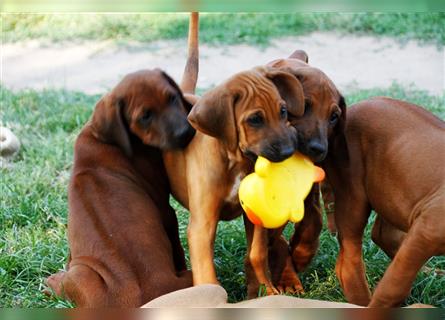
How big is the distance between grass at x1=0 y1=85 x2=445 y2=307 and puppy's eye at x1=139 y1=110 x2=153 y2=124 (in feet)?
3.23

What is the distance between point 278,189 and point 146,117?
104 cm

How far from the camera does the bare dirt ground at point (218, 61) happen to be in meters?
9.20

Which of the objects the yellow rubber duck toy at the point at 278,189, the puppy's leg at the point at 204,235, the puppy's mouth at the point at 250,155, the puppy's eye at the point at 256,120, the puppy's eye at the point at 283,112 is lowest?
the puppy's leg at the point at 204,235

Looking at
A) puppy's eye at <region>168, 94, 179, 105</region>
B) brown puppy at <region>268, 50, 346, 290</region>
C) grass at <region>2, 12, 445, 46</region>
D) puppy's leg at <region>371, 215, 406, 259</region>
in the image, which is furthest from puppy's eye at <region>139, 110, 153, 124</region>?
grass at <region>2, 12, 445, 46</region>

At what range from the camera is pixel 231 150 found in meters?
4.08

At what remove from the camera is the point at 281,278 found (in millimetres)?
4742

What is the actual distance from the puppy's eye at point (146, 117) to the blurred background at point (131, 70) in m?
0.98

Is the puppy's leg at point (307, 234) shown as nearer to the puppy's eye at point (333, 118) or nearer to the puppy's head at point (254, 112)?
the puppy's eye at point (333, 118)

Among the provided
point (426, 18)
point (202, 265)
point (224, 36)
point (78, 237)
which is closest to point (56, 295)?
point (78, 237)

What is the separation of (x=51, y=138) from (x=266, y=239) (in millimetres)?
3389

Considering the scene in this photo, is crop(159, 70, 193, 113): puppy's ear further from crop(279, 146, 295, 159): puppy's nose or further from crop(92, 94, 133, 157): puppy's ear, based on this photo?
crop(279, 146, 295, 159): puppy's nose

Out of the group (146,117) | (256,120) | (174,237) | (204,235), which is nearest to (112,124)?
(146,117)

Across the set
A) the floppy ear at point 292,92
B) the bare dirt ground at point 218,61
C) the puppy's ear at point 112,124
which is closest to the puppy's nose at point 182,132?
the puppy's ear at point 112,124

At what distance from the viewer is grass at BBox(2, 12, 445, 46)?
403 inches
